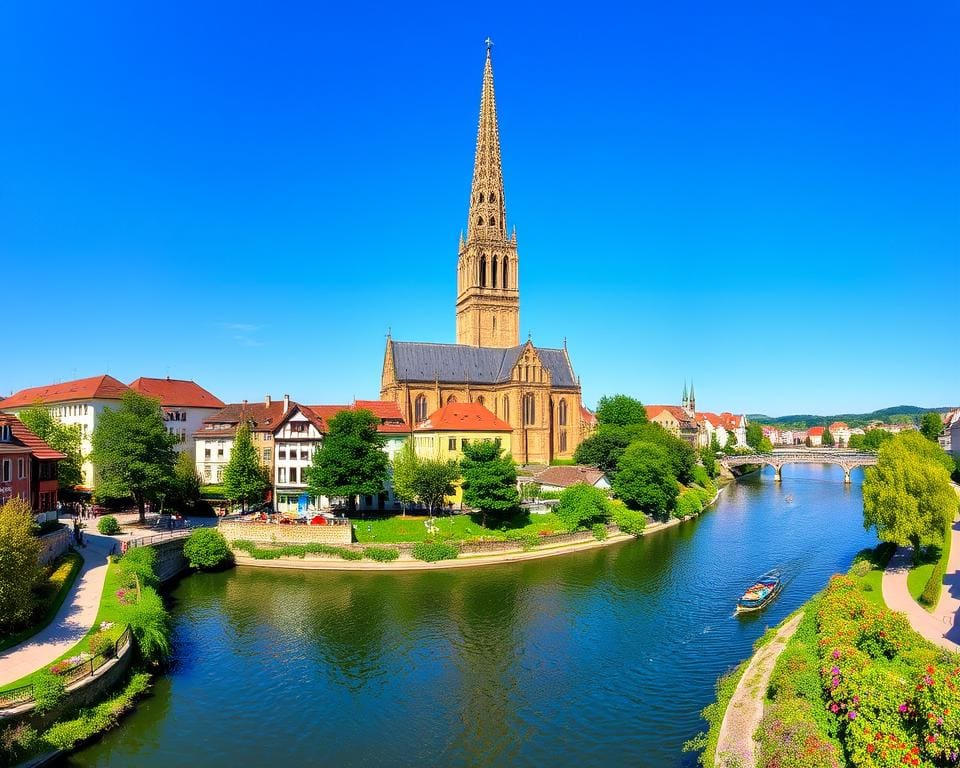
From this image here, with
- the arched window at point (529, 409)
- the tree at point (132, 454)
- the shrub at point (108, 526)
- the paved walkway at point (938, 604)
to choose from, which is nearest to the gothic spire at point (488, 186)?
the arched window at point (529, 409)

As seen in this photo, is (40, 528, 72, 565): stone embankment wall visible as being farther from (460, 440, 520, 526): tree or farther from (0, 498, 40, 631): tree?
(460, 440, 520, 526): tree

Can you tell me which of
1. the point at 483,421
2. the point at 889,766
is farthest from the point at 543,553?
the point at 889,766

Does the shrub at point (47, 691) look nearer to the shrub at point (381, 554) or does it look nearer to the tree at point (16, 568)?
the tree at point (16, 568)

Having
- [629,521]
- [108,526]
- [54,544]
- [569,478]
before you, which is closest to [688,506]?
[629,521]

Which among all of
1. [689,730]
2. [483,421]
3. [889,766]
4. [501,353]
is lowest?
[689,730]

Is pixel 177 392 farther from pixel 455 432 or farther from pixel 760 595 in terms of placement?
pixel 760 595

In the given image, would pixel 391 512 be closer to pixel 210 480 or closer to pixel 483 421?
pixel 483 421
